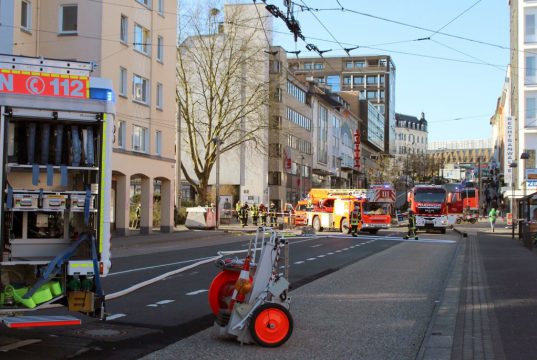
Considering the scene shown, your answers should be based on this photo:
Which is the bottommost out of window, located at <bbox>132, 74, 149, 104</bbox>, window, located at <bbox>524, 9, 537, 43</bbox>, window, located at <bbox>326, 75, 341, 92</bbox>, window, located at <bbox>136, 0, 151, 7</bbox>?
window, located at <bbox>132, 74, 149, 104</bbox>

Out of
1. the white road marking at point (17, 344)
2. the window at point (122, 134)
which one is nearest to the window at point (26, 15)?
the window at point (122, 134)

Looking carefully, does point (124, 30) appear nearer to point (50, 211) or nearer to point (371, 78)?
point (50, 211)

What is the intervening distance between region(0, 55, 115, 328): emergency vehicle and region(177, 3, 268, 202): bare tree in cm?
4067

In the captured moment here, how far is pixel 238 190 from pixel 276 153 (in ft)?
16.0

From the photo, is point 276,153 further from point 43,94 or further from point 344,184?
point 43,94

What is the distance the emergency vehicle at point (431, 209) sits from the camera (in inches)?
1666

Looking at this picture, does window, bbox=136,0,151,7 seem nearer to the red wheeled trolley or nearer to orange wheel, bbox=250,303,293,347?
the red wheeled trolley

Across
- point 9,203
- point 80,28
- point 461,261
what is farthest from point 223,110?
point 9,203

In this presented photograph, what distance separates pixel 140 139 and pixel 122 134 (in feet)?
7.46

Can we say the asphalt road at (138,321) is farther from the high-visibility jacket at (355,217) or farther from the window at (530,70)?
the window at (530,70)

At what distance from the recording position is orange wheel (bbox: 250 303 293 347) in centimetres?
726

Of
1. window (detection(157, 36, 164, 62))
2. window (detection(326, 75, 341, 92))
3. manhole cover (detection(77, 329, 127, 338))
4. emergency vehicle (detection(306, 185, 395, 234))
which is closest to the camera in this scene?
manhole cover (detection(77, 329, 127, 338))

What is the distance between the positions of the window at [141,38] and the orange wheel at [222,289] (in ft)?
91.1

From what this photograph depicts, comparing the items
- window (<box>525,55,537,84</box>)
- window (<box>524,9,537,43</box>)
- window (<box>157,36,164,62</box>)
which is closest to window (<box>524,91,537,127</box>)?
window (<box>525,55,537,84</box>)
